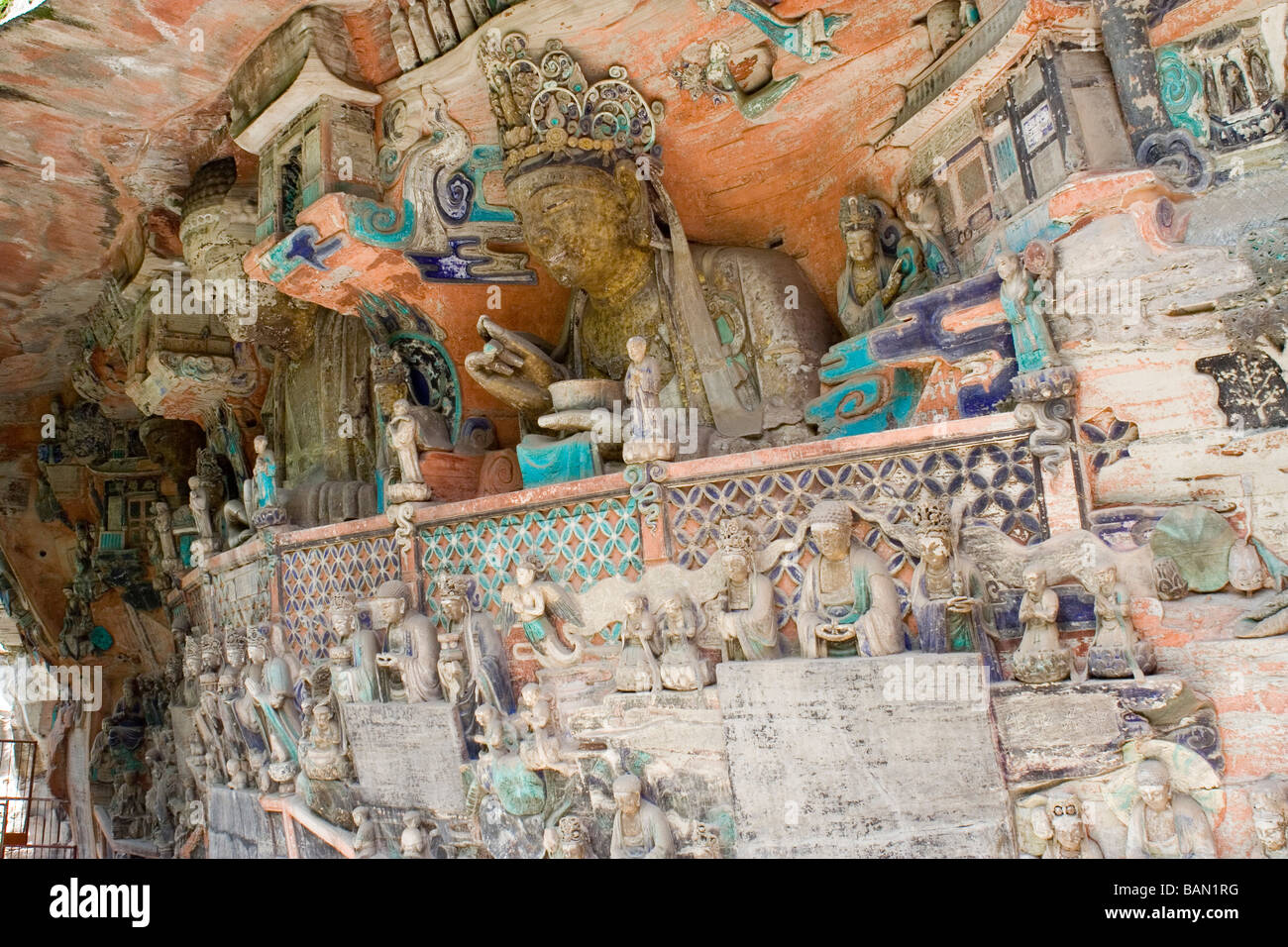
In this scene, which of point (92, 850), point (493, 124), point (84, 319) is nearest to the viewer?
point (493, 124)

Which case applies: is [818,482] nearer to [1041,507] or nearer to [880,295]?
[1041,507]

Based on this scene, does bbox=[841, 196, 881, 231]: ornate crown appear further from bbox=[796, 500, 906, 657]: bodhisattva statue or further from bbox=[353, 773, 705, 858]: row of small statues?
bbox=[353, 773, 705, 858]: row of small statues

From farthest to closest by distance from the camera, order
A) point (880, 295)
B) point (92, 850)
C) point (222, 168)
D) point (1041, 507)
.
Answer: point (92, 850), point (222, 168), point (880, 295), point (1041, 507)

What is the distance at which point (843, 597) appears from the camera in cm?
514

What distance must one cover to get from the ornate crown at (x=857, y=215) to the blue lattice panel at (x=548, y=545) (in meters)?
2.17

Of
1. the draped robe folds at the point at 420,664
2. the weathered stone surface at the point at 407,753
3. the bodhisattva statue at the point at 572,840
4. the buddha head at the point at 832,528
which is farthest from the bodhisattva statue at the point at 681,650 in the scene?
the draped robe folds at the point at 420,664

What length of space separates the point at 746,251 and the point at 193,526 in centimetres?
849

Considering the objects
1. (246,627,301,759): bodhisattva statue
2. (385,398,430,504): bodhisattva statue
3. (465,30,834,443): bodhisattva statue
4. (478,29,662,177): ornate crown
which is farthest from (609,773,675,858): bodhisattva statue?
(478,29,662,177): ornate crown

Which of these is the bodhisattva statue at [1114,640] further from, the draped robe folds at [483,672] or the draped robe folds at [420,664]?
the draped robe folds at [420,664]

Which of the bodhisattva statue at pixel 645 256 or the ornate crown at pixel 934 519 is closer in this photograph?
the ornate crown at pixel 934 519

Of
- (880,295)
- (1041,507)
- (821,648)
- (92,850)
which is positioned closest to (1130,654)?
(1041,507)

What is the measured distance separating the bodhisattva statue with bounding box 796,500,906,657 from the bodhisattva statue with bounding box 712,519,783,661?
0.52 ft

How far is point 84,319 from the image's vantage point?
11.6 metres

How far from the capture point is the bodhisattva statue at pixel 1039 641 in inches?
179
